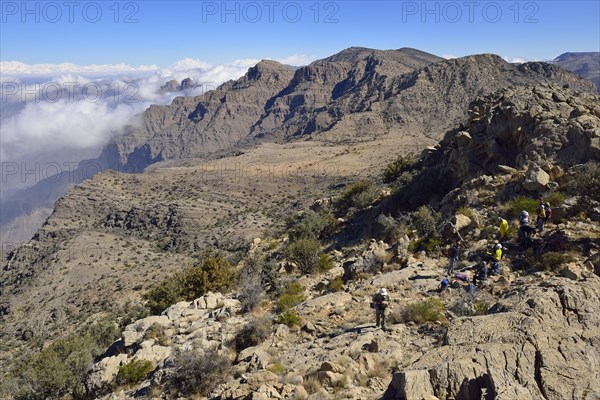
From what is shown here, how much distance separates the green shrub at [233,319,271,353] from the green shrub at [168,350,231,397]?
146cm

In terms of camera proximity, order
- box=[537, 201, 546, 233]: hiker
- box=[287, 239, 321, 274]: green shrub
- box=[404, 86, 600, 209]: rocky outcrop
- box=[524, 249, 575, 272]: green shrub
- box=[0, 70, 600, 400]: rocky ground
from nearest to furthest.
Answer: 1. box=[0, 70, 600, 400]: rocky ground
2. box=[524, 249, 575, 272]: green shrub
3. box=[537, 201, 546, 233]: hiker
4. box=[404, 86, 600, 209]: rocky outcrop
5. box=[287, 239, 321, 274]: green shrub

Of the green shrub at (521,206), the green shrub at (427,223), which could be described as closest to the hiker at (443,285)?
the green shrub at (427,223)

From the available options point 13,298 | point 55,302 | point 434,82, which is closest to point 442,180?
point 55,302

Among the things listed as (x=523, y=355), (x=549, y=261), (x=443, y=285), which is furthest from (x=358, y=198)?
(x=523, y=355)

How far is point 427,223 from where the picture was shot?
1816cm

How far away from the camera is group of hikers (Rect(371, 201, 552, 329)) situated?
1168 centimetres

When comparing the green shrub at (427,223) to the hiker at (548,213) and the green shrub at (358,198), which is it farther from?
the green shrub at (358,198)

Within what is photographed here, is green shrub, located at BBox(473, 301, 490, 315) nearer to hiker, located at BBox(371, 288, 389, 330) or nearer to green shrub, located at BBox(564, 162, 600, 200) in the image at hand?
hiker, located at BBox(371, 288, 389, 330)

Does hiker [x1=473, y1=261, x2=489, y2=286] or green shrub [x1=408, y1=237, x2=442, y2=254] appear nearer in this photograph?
hiker [x1=473, y1=261, x2=489, y2=286]

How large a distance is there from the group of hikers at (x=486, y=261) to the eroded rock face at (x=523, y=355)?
3.32 metres

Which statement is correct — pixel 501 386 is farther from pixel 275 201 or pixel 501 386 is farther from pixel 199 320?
pixel 275 201

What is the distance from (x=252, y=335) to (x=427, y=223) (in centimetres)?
911

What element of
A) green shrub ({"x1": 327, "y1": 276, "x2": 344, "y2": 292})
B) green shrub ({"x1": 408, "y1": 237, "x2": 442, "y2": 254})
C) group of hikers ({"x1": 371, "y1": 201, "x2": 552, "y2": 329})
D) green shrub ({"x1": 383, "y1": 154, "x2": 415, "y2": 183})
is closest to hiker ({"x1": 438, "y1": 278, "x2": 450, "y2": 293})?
group of hikers ({"x1": 371, "y1": 201, "x2": 552, "y2": 329})

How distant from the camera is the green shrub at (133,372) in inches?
499
